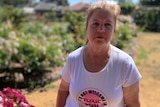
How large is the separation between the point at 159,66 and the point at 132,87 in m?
7.77

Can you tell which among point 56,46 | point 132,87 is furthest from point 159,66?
point 132,87

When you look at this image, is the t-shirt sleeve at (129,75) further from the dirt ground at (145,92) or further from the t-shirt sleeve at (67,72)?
the dirt ground at (145,92)

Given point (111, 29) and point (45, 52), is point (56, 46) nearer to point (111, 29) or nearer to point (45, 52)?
point (45, 52)

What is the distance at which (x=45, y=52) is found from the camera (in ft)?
22.5

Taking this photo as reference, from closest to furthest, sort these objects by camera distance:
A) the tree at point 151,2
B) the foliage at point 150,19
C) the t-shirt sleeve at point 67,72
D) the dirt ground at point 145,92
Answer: the t-shirt sleeve at point 67,72 → the dirt ground at point 145,92 → the foliage at point 150,19 → the tree at point 151,2

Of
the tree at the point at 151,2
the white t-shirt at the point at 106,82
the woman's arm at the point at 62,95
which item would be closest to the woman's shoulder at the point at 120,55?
the white t-shirt at the point at 106,82

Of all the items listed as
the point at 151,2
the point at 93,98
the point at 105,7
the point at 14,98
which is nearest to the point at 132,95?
the point at 93,98

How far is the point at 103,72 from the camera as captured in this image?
81.2 inches

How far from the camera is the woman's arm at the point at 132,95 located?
6.70ft

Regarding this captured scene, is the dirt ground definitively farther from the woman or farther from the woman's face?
the woman's face

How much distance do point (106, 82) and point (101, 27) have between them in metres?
0.35

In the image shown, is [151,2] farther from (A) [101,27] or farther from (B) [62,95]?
(A) [101,27]

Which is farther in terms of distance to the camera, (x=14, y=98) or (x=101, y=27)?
(x=14, y=98)

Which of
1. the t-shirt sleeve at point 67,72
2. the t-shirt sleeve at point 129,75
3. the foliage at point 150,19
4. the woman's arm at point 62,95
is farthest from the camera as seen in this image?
the foliage at point 150,19
